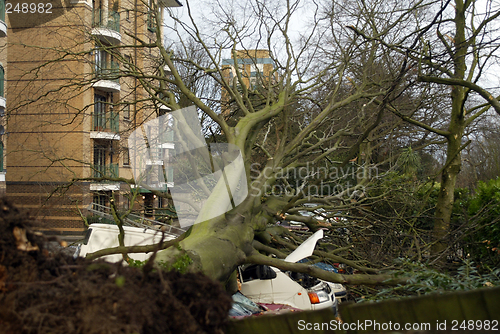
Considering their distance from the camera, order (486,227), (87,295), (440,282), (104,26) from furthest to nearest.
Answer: (104,26)
(486,227)
(440,282)
(87,295)

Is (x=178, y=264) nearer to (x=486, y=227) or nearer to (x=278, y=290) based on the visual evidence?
(x=486, y=227)

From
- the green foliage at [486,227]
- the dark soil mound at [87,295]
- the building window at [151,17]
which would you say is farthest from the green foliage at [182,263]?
the building window at [151,17]

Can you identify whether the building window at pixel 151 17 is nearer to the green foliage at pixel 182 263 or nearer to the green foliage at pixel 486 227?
the green foliage at pixel 182 263

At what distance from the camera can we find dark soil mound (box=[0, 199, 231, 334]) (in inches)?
69.1

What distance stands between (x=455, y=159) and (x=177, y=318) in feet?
28.3

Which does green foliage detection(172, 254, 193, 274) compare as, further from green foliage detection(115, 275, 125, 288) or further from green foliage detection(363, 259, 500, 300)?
green foliage detection(363, 259, 500, 300)

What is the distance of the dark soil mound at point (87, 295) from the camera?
175cm

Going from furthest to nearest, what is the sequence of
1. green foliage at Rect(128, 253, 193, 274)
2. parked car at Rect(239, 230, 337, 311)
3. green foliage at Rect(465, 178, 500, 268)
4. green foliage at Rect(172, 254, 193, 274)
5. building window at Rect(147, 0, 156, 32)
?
parked car at Rect(239, 230, 337, 311) → building window at Rect(147, 0, 156, 32) → green foliage at Rect(465, 178, 500, 268) → green foliage at Rect(172, 254, 193, 274) → green foliage at Rect(128, 253, 193, 274)

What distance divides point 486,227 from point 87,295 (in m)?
6.41

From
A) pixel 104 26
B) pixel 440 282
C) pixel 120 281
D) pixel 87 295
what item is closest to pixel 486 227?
pixel 440 282

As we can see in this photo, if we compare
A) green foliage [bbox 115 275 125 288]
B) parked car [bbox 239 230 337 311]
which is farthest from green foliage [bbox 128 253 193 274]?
parked car [bbox 239 230 337 311]

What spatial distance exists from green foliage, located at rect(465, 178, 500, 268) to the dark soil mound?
15.0 ft

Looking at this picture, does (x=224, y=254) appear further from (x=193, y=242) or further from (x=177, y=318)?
(x=177, y=318)

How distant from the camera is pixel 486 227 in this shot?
253 inches
